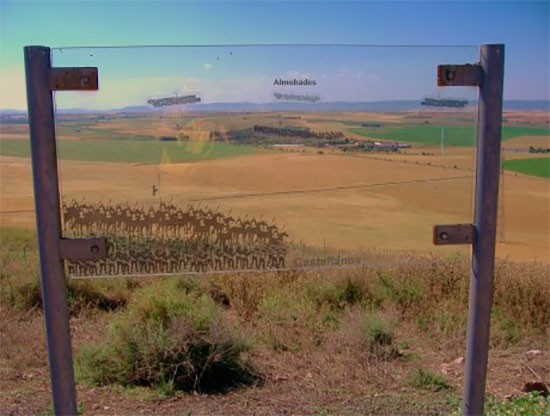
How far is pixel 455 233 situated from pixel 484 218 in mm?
144

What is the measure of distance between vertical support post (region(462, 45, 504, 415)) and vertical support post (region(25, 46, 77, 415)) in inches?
70.8

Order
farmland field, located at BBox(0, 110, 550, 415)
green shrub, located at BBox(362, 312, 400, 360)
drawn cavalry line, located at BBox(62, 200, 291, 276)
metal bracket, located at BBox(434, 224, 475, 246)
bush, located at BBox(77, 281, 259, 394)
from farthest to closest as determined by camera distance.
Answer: green shrub, located at BBox(362, 312, 400, 360)
bush, located at BBox(77, 281, 259, 394)
farmland field, located at BBox(0, 110, 550, 415)
drawn cavalry line, located at BBox(62, 200, 291, 276)
metal bracket, located at BBox(434, 224, 475, 246)

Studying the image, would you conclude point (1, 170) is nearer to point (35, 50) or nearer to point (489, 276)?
point (35, 50)

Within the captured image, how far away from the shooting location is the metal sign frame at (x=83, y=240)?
2324mm

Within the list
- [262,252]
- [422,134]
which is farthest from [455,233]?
[422,134]

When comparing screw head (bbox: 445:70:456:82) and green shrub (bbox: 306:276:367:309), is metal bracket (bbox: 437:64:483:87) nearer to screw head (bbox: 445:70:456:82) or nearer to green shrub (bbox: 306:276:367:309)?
screw head (bbox: 445:70:456:82)

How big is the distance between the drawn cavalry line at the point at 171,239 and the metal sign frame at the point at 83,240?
1105mm

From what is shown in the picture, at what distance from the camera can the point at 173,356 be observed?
452 centimetres

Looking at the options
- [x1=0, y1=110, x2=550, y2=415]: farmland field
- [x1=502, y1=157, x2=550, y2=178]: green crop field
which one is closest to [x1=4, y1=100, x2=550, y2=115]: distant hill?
[x1=0, y1=110, x2=550, y2=415]: farmland field

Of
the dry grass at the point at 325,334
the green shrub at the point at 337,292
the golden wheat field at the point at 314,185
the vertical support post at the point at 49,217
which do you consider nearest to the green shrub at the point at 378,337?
the dry grass at the point at 325,334

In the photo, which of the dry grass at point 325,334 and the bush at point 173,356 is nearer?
the dry grass at point 325,334

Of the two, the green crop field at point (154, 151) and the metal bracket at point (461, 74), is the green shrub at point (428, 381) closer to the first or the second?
the green crop field at point (154, 151)

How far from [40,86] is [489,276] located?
2.10 meters

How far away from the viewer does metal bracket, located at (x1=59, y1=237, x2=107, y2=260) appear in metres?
2.39
